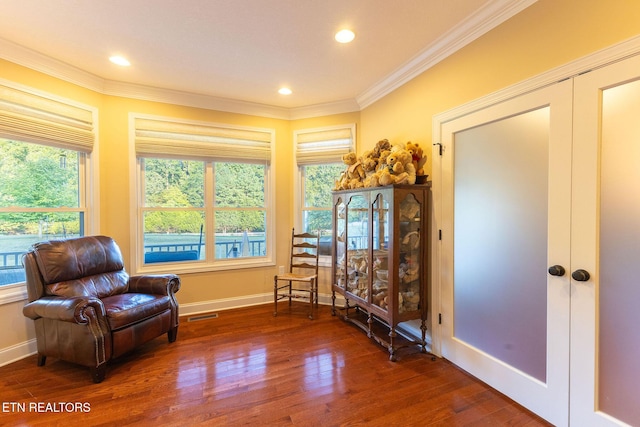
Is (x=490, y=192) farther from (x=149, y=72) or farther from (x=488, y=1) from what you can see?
(x=149, y=72)

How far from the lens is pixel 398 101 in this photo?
2.97 meters

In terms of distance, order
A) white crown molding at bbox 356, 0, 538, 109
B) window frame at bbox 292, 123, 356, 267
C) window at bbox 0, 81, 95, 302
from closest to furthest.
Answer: white crown molding at bbox 356, 0, 538, 109 < window at bbox 0, 81, 95, 302 < window frame at bbox 292, 123, 356, 267

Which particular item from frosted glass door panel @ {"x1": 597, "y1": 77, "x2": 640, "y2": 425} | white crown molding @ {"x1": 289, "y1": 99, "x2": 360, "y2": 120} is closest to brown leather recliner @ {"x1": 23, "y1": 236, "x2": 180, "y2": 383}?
white crown molding @ {"x1": 289, "y1": 99, "x2": 360, "y2": 120}

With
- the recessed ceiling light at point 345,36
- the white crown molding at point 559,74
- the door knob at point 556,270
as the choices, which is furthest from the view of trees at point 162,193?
the door knob at point 556,270

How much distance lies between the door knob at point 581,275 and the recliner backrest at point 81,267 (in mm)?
3549

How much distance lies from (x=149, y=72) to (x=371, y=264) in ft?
9.81

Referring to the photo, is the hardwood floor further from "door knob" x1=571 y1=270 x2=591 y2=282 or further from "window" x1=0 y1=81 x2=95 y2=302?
"window" x1=0 y1=81 x2=95 y2=302

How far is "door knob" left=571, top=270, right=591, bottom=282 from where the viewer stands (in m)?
1.51

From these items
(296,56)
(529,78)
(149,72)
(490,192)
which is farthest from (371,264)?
(149,72)

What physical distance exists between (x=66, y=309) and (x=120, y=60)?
224 cm

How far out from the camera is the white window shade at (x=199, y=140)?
129 inches

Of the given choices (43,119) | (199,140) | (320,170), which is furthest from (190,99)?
(320,170)

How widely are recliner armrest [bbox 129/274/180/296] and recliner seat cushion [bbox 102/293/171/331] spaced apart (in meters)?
0.07

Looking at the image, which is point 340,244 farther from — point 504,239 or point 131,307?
point 131,307
